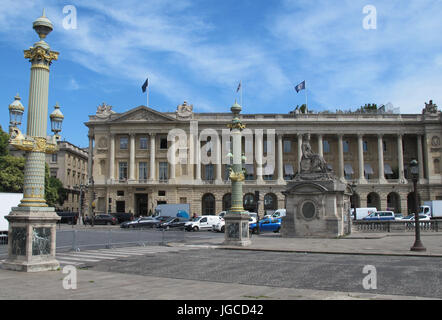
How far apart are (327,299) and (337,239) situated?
18.8 m

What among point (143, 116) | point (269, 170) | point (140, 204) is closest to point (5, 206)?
point (140, 204)

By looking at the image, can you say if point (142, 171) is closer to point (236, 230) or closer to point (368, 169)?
point (368, 169)

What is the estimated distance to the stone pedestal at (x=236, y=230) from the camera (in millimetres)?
→ 22000

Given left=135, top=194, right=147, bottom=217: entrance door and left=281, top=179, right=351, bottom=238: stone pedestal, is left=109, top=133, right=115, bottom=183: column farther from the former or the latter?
left=281, top=179, right=351, bottom=238: stone pedestal

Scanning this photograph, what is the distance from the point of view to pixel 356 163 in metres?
77.0

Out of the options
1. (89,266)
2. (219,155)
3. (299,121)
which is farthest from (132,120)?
(89,266)

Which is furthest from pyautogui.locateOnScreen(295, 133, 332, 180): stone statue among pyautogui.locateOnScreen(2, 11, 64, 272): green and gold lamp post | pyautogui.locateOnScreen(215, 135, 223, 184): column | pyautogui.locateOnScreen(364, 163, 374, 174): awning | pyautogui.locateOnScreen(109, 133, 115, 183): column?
pyautogui.locateOnScreen(109, 133, 115, 183): column

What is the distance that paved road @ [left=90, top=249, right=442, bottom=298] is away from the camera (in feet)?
33.4

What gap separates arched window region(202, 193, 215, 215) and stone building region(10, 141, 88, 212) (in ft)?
75.2

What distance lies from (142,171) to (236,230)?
5539 centimetres

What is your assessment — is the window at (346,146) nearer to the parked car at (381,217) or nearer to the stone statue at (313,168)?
the parked car at (381,217)
